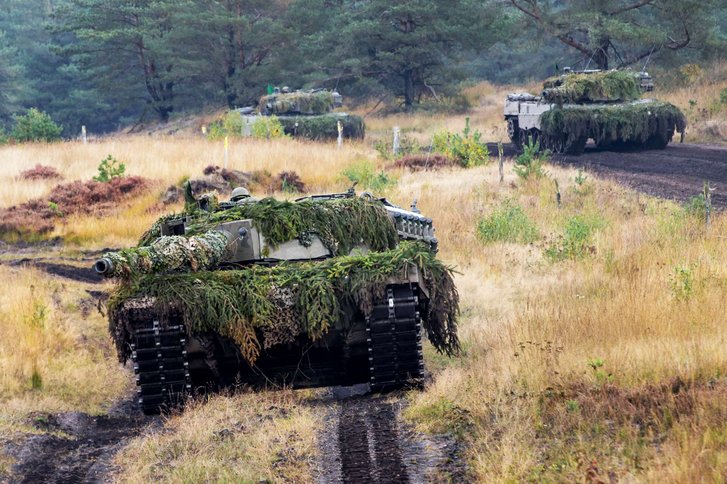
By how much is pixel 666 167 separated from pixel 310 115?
13493 mm

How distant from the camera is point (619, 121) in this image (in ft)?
88.4

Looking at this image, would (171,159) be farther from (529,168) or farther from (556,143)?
(556,143)

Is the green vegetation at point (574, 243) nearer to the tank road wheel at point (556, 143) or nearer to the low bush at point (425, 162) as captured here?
the low bush at point (425, 162)

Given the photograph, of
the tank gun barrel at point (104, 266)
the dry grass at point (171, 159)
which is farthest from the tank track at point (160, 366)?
the dry grass at point (171, 159)

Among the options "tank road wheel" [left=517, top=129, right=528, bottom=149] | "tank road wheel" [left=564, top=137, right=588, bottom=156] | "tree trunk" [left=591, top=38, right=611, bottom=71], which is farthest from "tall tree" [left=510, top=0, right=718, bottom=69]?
"tank road wheel" [left=564, top=137, right=588, bottom=156]

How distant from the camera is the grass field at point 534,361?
267 inches

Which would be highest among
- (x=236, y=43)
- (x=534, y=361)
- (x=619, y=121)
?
(x=236, y=43)

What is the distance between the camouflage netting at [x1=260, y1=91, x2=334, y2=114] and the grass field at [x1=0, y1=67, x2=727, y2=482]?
14.6 metres

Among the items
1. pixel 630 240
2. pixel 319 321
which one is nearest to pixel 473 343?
pixel 319 321

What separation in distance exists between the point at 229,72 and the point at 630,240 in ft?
122

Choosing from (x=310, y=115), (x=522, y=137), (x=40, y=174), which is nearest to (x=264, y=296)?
(x=40, y=174)

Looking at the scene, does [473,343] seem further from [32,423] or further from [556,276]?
[32,423]

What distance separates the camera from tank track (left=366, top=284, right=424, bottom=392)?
9.16 m

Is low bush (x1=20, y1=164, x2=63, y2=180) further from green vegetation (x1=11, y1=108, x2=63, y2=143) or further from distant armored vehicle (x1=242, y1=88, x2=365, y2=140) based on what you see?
green vegetation (x1=11, y1=108, x2=63, y2=143)
